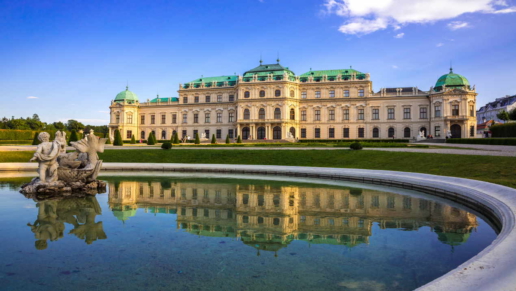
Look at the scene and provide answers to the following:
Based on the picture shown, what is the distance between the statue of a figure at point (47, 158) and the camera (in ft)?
35.9

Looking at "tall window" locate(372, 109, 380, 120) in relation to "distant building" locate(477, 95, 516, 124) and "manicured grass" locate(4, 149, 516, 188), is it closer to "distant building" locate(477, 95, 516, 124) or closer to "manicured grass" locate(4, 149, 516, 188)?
"manicured grass" locate(4, 149, 516, 188)

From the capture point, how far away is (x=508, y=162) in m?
15.1

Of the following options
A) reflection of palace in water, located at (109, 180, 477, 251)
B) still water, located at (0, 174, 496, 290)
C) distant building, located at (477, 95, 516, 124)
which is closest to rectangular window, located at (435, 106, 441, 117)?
reflection of palace in water, located at (109, 180, 477, 251)

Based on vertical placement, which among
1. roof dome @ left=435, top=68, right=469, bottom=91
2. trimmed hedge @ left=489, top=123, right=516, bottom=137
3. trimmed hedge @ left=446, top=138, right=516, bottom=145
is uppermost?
roof dome @ left=435, top=68, right=469, bottom=91

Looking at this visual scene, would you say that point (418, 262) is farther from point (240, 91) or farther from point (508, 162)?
point (240, 91)

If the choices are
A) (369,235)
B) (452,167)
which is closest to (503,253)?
(369,235)

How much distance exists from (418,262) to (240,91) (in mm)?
54598

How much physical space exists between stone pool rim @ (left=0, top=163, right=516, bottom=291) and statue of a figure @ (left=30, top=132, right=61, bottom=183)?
744 centimetres

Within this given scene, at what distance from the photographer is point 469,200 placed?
30.3 ft

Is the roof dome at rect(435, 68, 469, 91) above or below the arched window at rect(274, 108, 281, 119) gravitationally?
above

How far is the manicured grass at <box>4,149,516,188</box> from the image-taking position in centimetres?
1489

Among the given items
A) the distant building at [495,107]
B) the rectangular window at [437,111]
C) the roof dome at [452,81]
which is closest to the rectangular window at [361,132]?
the rectangular window at [437,111]

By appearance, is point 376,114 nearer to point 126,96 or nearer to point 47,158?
point 126,96

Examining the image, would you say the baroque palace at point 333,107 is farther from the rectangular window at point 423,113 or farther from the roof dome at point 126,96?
the roof dome at point 126,96
